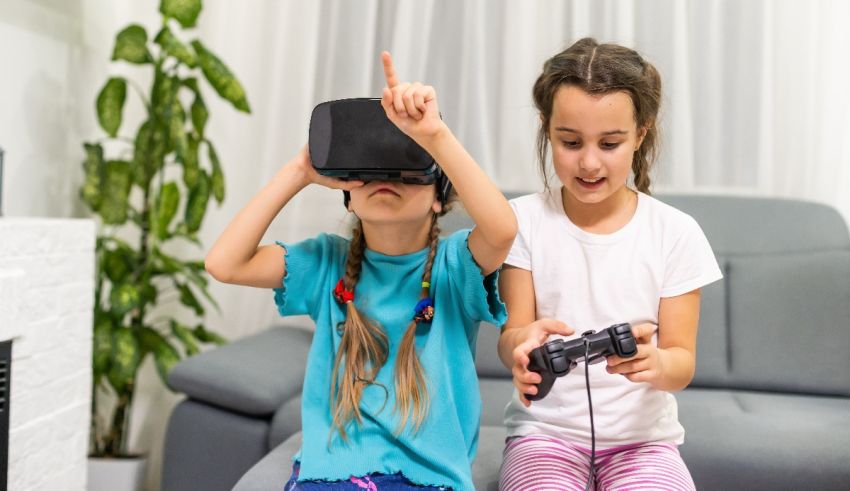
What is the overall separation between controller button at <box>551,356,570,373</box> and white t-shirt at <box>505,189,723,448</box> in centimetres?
24

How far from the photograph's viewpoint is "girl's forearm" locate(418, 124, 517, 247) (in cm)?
107

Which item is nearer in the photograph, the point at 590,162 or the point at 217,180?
the point at 590,162

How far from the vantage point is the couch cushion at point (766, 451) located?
159 cm

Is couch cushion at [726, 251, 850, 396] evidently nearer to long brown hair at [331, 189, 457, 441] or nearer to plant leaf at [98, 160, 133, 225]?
long brown hair at [331, 189, 457, 441]

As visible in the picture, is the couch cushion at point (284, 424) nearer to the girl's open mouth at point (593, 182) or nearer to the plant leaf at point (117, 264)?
the plant leaf at point (117, 264)

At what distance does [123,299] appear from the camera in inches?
86.6

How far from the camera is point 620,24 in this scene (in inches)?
94.2

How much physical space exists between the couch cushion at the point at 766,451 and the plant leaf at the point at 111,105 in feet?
5.37

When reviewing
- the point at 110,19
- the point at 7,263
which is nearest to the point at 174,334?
the point at 7,263

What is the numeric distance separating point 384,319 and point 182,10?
57.0 inches

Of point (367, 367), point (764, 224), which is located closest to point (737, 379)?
point (764, 224)

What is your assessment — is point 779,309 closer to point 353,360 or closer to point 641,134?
point 641,134

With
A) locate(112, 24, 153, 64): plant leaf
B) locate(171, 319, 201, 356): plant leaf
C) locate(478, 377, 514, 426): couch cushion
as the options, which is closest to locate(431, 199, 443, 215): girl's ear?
locate(478, 377, 514, 426): couch cushion

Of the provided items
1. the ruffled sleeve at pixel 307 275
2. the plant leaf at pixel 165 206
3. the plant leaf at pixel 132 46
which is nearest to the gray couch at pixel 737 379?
the ruffled sleeve at pixel 307 275
